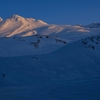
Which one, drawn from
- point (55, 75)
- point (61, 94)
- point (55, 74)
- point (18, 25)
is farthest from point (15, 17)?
point (61, 94)

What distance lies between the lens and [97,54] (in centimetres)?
1875

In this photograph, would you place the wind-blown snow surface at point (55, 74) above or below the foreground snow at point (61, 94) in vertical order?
above

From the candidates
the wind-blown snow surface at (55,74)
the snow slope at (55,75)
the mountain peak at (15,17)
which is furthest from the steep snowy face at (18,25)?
the snow slope at (55,75)

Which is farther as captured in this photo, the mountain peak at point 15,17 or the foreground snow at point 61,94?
the mountain peak at point 15,17

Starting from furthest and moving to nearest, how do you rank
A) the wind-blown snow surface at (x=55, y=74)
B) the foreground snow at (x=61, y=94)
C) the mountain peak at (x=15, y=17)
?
the mountain peak at (x=15, y=17) → the wind-blown snow surface at (x=55, y=74) → the foreground snow at (x=61, y=94)

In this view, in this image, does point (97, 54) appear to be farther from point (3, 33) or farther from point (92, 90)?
point (3, 33)

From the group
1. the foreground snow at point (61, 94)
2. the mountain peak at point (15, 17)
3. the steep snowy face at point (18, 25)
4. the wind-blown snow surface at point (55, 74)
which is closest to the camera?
the foreground snow at point (61, 94)

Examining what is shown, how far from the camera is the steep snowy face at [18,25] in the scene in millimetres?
70275

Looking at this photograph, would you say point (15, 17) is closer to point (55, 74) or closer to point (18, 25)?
point (18, 25)

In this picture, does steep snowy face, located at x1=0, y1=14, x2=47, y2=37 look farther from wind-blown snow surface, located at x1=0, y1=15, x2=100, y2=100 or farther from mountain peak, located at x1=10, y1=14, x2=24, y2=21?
wind-blown snow surface, located at x1=0, y1=15, x2=100, y2=100

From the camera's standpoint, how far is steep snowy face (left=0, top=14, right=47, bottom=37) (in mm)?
70275

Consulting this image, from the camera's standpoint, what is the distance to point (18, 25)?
77.6m

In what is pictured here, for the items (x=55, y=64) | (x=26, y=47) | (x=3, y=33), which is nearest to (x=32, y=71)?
(x=55, y=64)

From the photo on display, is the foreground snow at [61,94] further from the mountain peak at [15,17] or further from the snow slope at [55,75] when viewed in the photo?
the mountain peak at [15,17]
